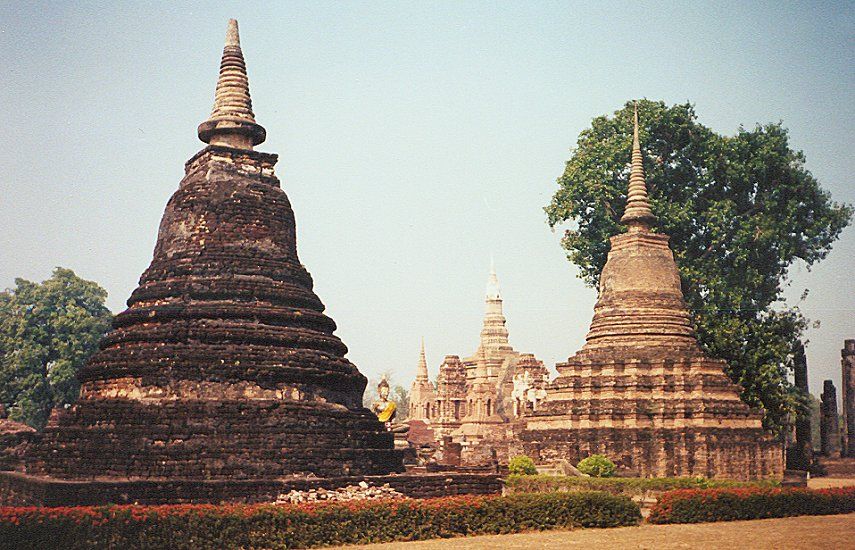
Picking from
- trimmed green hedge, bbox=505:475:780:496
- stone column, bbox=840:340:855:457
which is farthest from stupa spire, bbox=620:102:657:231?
stone column, bbox=840:340:855:457

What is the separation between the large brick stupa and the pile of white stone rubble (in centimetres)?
54

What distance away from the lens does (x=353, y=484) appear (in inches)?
733

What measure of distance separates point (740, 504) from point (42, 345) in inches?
1331

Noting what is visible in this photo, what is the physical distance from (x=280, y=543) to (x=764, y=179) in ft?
101

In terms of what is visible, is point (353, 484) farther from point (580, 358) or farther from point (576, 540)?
point (580, 358)

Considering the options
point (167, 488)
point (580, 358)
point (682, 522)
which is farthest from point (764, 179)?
point (167, 488)

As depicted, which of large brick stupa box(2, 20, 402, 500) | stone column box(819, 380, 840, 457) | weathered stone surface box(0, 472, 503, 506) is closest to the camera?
weathered stone surface box(0, 472, 503, 506)

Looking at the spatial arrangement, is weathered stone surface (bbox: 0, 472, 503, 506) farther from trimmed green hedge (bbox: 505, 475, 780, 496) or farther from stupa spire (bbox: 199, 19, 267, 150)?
stupa spire (bbox: 199, 19, 267, 150)

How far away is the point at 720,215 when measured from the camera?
129ft

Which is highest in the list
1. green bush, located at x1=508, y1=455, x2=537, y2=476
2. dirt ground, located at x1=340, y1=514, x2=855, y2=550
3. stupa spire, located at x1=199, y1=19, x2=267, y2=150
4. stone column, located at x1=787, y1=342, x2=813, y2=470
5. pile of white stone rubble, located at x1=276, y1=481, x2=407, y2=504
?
stupa spire, located at x1=199, y1=19, x2=267, y2=150

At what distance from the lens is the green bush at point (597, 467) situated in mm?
28328

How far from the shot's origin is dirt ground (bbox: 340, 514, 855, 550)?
15.5 m

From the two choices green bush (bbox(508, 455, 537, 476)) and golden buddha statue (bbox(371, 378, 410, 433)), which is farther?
golden buddha statue (bbox(371, 378, 410, 433))

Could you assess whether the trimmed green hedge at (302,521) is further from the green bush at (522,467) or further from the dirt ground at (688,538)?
the green bush at (522,467)
